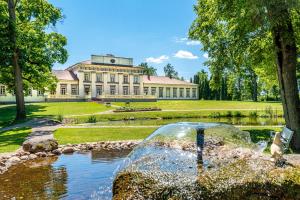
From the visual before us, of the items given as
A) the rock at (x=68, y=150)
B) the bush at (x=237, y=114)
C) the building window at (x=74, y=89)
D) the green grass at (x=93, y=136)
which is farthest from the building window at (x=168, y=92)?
the rock at (x=68, y=150)

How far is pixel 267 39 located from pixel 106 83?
201 feet

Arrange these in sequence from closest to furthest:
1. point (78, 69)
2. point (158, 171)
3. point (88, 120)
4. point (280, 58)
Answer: point (158, 171)
point (280, 58)
point (88, 120)
point (78, 69)

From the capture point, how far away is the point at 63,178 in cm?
938

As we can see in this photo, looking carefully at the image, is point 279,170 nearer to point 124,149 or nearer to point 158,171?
point 158,171

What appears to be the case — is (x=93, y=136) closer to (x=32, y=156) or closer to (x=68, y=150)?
(x=68, y=150)

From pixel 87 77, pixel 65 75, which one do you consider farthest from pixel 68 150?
pixel 65 75

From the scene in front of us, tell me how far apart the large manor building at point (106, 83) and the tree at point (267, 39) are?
5102 centimetres

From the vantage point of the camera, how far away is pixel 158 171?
6145 millimetres

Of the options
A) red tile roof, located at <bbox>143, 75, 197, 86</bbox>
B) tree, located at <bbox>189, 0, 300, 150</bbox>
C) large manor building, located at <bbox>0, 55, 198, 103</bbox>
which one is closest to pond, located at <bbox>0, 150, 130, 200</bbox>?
tree, located at <bbox>189, 0, 300, 150</bbox>

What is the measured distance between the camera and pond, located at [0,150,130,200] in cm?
784

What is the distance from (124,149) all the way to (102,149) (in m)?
0.96

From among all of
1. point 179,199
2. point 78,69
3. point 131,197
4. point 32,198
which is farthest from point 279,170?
point 78,69

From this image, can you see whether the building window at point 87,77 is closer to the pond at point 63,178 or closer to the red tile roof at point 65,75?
the red tile roof at point 65,75

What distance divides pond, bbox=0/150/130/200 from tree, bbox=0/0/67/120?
15498 millimetres
